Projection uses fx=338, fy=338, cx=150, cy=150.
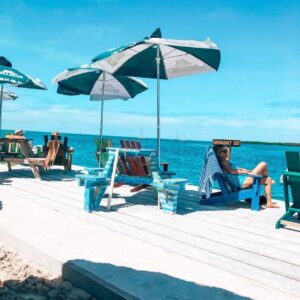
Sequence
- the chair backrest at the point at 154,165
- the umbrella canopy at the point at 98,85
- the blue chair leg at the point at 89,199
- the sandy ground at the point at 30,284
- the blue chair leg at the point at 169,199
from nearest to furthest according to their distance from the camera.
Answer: the sandy ground at the point at 30,284
the blue chair leg at the point at 89,199
the blue chair leg at the point at 169,199
the chair backrest at the point at 154,165
the umbrella canopy at the point at 98,85

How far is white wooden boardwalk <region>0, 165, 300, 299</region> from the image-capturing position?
244 centimetres

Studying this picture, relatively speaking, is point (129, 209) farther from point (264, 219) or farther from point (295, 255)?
point (295, 255)

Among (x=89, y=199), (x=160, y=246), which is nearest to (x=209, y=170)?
(x=89, y=199)

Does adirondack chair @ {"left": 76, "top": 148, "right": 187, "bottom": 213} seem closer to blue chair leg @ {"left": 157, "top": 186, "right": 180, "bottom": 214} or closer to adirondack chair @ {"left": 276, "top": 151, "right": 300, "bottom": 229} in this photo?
blue chair leg @ {"left": 157, "top": 186, "right": 180, "bottom": 214}

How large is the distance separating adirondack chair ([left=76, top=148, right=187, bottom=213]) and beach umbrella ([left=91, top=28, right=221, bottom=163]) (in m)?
0.65

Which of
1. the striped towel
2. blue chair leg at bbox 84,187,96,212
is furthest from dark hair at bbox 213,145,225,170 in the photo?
blue chair leg at bbox 84,187,96,212

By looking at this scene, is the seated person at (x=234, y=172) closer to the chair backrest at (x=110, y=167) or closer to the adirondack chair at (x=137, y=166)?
the adirondack chair at (x=137, y=166)

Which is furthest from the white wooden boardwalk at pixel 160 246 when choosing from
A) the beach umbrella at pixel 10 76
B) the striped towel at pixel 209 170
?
the beach umbrella at pixel 10 76

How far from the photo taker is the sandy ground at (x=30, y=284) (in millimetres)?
2442

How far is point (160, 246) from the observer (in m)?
3.35

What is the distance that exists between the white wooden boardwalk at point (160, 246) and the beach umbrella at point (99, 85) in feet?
12.2

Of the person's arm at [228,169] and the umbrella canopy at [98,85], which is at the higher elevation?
the umbrella canopy at [98,85]

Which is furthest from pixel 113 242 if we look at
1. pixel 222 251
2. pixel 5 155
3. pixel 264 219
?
pixel 5 155

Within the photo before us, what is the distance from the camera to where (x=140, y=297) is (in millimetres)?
2199
